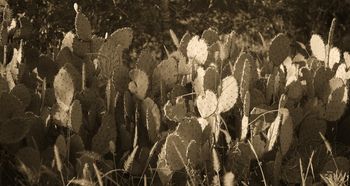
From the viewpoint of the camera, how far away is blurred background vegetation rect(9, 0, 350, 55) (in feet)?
11.6

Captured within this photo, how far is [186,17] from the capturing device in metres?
3.98

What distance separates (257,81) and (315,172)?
403mm

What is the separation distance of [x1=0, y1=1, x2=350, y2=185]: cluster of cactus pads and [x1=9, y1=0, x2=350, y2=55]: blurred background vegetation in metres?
1.40

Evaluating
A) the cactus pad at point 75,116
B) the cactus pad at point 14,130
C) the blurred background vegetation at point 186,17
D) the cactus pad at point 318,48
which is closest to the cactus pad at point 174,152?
the cactus pad at point 75,116

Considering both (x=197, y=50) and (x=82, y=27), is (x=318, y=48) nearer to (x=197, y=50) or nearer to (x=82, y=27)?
(x=197, y=50)

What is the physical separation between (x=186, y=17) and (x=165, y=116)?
2.20m

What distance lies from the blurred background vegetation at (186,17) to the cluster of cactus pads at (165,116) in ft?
4.60

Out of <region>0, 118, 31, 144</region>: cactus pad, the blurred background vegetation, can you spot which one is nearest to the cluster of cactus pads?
<region>0, 118, 31, 144</region>: cactus pad

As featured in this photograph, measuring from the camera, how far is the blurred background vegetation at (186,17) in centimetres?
354

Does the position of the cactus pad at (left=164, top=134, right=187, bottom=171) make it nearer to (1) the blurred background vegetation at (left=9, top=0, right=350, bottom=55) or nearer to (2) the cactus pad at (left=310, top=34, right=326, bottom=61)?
(2) the cactus pad at (left=310, top=34, right=326, bottom=61)

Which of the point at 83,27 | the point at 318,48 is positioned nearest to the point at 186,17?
the point at 318,48

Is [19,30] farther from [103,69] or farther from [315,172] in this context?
[315,172]

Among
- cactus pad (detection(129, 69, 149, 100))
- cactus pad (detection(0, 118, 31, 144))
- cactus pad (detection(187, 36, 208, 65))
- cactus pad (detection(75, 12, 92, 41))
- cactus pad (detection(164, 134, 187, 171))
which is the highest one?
cactus pad (detection(75, 12, 92, 41))

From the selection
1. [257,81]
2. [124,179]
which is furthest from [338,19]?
[124,179]
